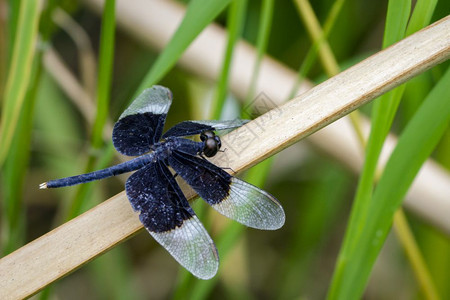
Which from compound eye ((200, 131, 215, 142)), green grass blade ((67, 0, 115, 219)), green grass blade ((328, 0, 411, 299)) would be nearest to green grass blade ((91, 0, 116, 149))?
green grass blade ((67, 0, 115, 219))

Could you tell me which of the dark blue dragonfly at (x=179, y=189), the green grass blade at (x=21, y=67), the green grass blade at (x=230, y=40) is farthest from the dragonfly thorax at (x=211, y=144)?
the green grass blade at (x=21, y=67)

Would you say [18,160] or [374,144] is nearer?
[374,144]

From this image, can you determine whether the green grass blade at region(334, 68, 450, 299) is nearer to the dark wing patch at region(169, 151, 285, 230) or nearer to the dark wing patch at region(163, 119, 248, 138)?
the dark wing patch at region(169, 151, 285, 230)

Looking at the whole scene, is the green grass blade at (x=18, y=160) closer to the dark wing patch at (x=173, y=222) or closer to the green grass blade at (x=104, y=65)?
the green grass blade at (x=104, y=65)

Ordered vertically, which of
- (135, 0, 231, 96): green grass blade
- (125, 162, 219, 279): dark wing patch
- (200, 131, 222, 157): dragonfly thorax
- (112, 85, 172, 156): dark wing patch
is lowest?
(125, 162, 219, 279): dark wing patch

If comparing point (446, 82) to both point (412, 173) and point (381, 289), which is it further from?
point (381, 289)

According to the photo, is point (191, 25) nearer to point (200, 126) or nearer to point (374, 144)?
point (200, 126)

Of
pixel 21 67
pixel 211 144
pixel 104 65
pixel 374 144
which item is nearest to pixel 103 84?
pixel 104 65
